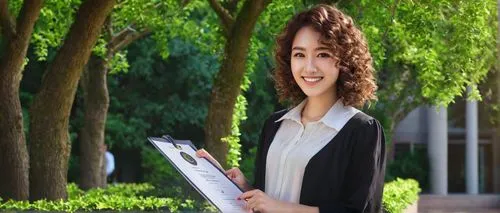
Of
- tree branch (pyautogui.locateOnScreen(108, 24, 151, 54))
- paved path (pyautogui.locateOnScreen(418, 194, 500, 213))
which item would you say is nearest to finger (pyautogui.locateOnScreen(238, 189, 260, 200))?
tree branch (pyautogui.locateOnScreen(108, 24, 151, 54))

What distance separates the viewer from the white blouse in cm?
329

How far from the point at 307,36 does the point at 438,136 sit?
3456 centimetres

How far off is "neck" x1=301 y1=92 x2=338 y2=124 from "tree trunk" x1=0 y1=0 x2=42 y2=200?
11.1 m

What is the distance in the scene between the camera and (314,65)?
3.33 meters

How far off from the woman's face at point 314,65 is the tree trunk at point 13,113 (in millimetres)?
11145

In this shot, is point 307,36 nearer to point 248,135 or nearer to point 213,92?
point 213,92

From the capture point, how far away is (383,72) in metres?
27.2

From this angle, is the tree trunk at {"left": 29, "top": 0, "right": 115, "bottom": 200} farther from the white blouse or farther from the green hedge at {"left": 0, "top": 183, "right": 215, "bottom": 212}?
the white blouse

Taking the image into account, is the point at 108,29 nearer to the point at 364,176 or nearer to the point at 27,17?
the point at 27,17

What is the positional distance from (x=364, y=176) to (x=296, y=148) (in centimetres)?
28

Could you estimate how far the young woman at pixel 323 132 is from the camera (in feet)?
10.5

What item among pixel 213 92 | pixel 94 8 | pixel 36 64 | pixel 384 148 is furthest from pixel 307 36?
pixel 36 64

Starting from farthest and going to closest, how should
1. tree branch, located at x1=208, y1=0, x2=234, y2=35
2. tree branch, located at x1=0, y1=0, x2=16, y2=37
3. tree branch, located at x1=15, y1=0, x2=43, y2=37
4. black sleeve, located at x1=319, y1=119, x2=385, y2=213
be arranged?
1. tree branch, located at x1=208, y1=0, x2=234, y2=35
2. tree branch, located at x1=0, y1=0, x2=16, y2=37
3. tree branch, located at x1=15, y1=0, x2=43, y2=37
4. black sleeve, located at x1=319, y1=119, x2=385, y2=213

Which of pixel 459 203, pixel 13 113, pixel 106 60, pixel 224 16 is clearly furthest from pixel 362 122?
pixel 459 203
